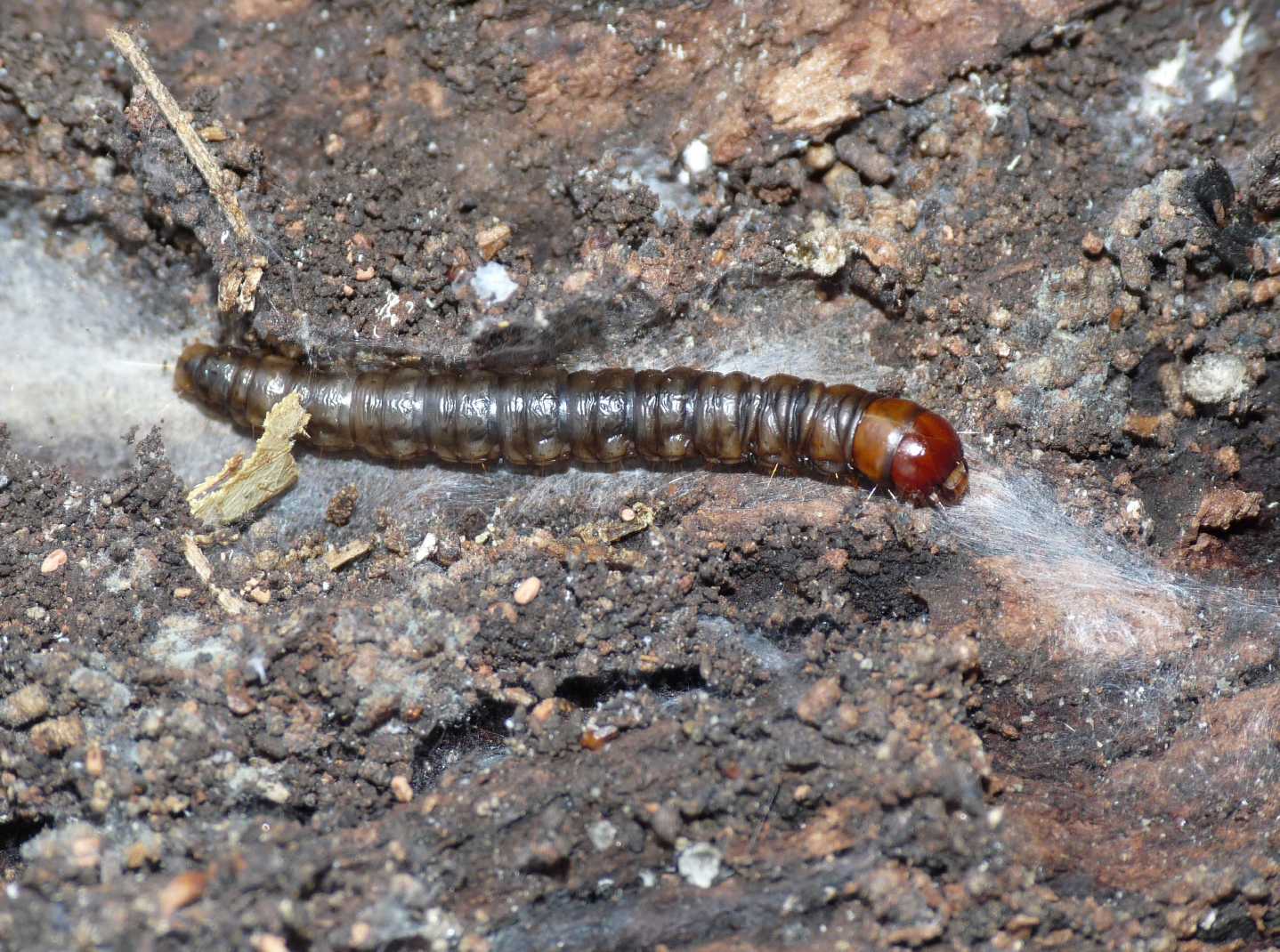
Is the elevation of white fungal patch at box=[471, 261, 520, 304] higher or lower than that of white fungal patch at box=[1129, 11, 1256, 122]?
lower

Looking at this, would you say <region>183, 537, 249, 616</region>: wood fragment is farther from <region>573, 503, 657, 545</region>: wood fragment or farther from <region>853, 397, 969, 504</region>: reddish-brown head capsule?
<region>853, 397, 969, 504</region>: reddish-brown head capsule

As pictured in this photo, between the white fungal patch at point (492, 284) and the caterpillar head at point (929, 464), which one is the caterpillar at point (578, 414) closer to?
the caterpillar head at point (929, 464)

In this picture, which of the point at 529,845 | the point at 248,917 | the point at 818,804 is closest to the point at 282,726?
the point at 248,917

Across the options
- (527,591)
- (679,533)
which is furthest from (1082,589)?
(527,591)

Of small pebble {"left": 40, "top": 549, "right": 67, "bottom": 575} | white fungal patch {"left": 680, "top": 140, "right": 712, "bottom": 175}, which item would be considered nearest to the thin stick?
small pebble {"left": 40, "top": 549, "right": 67, "bottom": 575}

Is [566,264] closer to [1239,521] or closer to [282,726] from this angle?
[282,726]

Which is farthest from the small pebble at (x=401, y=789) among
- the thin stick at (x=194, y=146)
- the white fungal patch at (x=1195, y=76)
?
the white fungal patch at (x=1195, y=76)

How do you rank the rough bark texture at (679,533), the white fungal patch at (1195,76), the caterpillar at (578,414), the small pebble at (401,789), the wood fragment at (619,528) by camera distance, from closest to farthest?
the rough bark texture at (679,533) < the small pebble at (401,789) < the wood fragment at (619,528) < the caterpillar at (578,414) < the white fungal patch at (1195,76)
